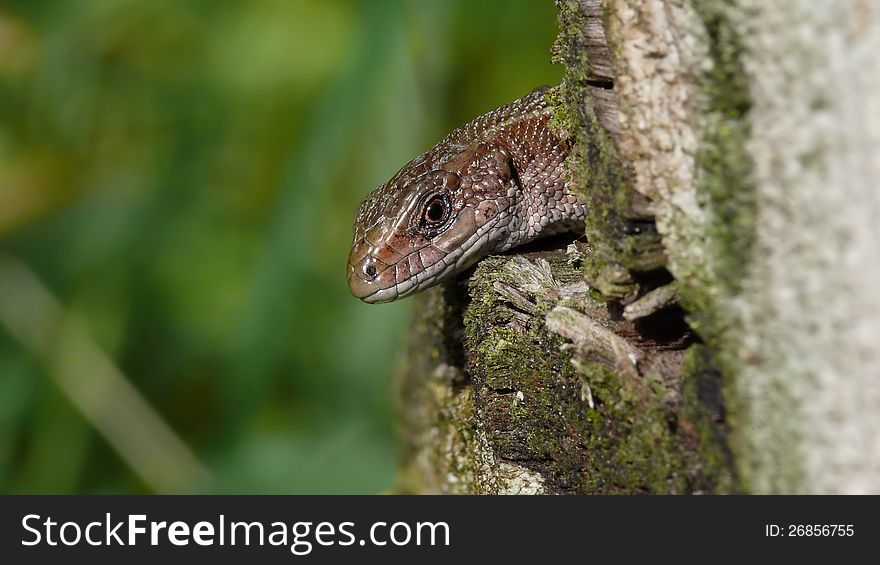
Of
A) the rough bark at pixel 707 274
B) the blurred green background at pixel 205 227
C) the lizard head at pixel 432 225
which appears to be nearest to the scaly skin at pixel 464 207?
the lizard head at pixel 432 225

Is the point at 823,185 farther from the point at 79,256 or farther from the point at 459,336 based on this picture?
the point at 79,256

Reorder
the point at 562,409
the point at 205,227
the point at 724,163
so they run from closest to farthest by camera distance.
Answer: the point at 724,163 < the point at 562,409 < the point at 205,227

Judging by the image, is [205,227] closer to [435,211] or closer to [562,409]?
[435,211]

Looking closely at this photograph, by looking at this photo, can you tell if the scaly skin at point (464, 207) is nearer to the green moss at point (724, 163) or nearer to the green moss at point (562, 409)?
the green moss at point (562, 409)

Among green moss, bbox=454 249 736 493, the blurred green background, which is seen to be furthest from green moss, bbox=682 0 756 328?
the blurred green background

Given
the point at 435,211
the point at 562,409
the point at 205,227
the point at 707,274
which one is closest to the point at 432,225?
the point at 435,211
